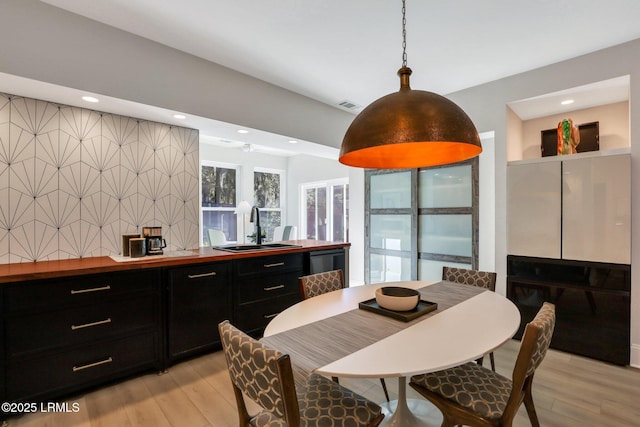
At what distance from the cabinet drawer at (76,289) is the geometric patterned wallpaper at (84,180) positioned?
2.24 feet

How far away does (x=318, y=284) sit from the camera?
2338 millimetres

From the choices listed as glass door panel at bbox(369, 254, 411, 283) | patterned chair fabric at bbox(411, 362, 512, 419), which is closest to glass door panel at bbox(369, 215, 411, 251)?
glass door panel at bbox(369, 254, 411, 283)

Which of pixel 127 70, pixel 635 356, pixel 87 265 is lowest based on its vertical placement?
pixel 635 356

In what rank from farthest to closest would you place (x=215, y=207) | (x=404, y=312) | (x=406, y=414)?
(x=215, y=207)
(x=406, y=414)
(x=404, y=312)

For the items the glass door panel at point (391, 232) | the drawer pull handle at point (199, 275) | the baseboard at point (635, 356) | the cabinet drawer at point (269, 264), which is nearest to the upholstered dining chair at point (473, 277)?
the baseboard at point (635, 356)

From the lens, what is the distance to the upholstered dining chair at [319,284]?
7.33 feet

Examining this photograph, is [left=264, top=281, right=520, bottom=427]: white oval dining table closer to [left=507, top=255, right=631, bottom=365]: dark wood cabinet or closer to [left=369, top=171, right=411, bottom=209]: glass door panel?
[left=507, top=255, right=631, bottom=365]: dark wood cabinet

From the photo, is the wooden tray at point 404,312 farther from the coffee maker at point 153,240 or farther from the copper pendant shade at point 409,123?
the coffee maker at point 153,240

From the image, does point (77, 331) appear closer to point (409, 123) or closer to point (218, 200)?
point (409, 123)

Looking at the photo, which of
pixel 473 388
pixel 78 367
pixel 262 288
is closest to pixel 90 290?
pixel 78 367

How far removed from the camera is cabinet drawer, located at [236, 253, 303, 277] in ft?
9.58

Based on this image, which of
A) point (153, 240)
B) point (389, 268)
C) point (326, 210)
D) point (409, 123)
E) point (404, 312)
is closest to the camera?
point (409, 123)

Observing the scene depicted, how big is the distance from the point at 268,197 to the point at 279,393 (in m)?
6.30

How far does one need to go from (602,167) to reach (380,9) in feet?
7.61
